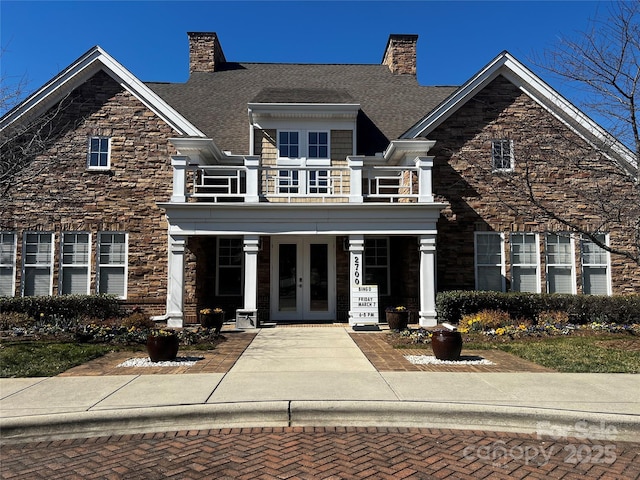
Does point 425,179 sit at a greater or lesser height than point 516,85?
lesser

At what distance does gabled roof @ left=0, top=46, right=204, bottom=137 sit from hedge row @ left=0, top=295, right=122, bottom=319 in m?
6.07

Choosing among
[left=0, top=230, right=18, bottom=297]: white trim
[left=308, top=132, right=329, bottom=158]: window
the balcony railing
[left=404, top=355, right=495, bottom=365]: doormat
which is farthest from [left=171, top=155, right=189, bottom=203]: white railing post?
[left=404, top=355, right=495, bottom=365]: doormat

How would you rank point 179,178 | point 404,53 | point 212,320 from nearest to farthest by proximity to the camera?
1. point 212,320
2. point 179,178
3. point 404,53

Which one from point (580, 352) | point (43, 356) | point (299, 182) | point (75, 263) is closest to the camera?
point (43, 356)

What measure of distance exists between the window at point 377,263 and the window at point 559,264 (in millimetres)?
5393

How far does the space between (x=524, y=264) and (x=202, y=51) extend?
1673cm

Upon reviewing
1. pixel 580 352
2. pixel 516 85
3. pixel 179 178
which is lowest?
pixel 580 352

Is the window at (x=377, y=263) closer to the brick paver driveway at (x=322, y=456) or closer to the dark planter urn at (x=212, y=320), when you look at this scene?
the dark planter urn at (x=212, y=320)

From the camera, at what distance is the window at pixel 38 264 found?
49.8 ft

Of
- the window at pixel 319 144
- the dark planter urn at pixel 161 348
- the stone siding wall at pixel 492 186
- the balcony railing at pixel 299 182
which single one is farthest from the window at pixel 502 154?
the dark planter urn at pixel 161 348

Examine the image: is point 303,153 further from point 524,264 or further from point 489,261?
point 524,264

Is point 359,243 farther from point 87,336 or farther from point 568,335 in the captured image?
point 87,336

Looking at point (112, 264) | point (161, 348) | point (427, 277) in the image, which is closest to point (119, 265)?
point (112, 264)

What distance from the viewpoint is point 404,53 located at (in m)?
22.0
